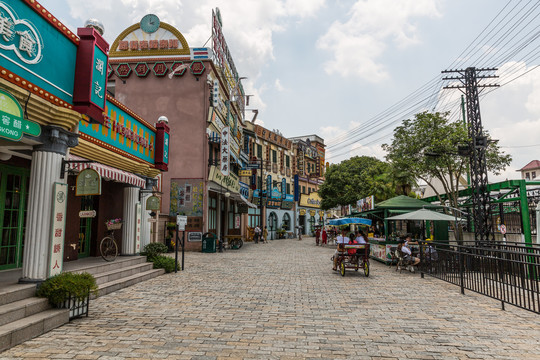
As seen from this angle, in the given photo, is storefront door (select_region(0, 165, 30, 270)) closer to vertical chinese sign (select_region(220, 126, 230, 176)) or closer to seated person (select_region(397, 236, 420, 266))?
seated person (select_region(397, 236, 420, 266))

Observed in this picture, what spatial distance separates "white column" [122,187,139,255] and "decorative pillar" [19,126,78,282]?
4994 mm

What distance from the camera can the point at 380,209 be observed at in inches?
694

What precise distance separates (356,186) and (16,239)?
101 ft

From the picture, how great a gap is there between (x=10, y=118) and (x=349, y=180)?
3273 centimetres

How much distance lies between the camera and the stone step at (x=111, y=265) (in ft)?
27.5

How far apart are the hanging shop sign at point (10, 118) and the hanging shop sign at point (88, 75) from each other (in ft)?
6.07

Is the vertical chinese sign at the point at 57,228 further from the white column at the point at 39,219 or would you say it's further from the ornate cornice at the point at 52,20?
the ornate cornice at the point at 52,20

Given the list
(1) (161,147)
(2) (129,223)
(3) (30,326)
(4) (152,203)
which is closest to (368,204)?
(1) (161,147)

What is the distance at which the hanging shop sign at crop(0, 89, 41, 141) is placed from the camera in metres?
4.75

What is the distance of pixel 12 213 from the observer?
7.78 metres

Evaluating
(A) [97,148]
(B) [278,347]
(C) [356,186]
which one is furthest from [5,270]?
(C) [356,186]

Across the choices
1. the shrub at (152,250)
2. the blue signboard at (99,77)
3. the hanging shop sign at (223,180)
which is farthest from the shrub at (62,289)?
the hanging shop sign at (223,180)

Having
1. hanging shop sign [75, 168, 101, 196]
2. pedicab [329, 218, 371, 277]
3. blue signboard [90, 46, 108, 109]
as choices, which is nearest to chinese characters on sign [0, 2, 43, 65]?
blue signboard [90, 46, 108, 109]

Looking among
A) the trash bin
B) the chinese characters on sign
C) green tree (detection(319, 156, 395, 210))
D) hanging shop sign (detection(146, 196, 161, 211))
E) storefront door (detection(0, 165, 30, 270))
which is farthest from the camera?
green tree (detection(319, 156, 395, 210))
